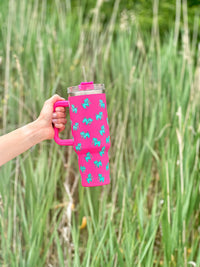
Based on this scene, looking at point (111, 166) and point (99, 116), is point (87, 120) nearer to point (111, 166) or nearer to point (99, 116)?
point (99, 116)

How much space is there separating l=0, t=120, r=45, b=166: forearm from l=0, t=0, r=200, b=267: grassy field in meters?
0.31

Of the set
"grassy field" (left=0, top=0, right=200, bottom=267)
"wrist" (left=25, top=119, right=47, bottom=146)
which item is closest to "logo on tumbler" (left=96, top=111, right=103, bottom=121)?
"wrist" (left=25, top=119, right=47, bottom=146)

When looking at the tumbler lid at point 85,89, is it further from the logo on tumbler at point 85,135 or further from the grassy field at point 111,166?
the grassy field at point 111,166

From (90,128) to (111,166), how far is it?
72 cm

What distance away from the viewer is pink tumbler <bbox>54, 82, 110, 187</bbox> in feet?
2.90

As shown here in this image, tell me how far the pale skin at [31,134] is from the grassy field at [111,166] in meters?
0.28

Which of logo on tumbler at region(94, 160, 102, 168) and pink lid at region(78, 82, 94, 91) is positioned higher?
pink lid at region(78, 82, 94, 91)

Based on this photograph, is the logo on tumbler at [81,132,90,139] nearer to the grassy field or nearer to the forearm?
the forearm

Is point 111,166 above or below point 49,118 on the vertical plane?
below

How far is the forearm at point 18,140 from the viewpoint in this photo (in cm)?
87

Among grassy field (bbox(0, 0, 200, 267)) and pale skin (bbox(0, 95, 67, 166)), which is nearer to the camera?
pale skin (bbox(0, 95, 67, 166))

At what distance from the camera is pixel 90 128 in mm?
890

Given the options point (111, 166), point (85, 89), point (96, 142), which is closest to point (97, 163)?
point (96, 142)

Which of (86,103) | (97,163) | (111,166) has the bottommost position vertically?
(111,166)
